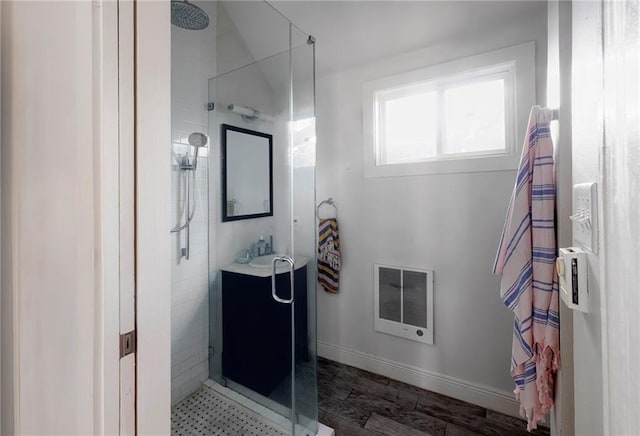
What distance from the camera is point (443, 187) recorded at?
1.92m

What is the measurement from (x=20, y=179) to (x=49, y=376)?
0.30m

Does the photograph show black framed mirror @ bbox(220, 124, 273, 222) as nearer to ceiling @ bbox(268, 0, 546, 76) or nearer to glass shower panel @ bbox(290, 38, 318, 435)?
glass shower panel @ bbox(290, 38, 318, 435)

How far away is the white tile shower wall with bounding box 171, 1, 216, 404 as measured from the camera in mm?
1350

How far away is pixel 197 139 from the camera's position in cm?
150

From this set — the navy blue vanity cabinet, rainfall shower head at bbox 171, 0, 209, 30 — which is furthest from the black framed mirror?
rainfall shower head at bbox 171, 0, 209, 30

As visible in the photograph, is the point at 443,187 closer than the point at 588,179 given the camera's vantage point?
No

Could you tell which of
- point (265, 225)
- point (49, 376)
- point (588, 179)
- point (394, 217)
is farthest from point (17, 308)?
point (394, 217)

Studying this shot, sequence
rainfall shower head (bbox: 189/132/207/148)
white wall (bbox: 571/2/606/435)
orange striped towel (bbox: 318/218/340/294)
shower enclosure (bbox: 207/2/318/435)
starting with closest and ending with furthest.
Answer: white wall (bbox: 571/2/606/435) < rainfall shower head (bbox: 189/132/207/148) < shower enclosure (bbox: 207/2/318/435) < orange striped towel (bbox: 318/218/340/294)

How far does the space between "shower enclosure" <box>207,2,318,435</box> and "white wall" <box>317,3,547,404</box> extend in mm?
606

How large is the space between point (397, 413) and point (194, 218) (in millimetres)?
1665

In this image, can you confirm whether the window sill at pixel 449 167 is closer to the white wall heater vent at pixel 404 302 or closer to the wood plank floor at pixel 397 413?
the white wall heater vent at pixel 404 302

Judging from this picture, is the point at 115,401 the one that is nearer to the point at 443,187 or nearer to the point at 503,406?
the point at 443,187

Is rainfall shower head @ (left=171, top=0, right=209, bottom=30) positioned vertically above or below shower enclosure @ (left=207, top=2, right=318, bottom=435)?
above

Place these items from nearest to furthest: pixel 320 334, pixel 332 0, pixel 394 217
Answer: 1. pixel 332 0
2. pixel 394 217
3. pixel 320 334
